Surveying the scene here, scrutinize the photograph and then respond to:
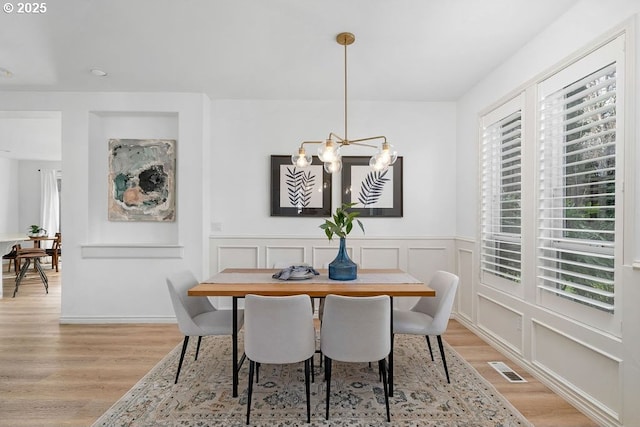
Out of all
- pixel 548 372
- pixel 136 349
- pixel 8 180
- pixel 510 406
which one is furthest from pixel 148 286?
pixel 8 180

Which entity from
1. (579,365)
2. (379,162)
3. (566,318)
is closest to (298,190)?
(379,162)

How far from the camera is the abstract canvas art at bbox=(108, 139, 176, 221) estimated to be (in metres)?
4.13

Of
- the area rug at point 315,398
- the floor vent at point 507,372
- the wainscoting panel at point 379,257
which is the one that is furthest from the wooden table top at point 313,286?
the wainscoting panel at point 379,257

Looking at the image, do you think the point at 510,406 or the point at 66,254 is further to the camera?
the point at 66,254

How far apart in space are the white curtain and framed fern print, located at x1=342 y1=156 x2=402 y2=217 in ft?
26.1

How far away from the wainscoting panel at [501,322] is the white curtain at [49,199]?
9562 millimetres

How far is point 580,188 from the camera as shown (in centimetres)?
229

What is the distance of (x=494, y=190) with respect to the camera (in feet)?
11.1

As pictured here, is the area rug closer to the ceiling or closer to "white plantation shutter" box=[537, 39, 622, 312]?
"white plantation shutter" box=[537, 39, 622, 312]

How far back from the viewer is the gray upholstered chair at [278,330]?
2023 millimetres

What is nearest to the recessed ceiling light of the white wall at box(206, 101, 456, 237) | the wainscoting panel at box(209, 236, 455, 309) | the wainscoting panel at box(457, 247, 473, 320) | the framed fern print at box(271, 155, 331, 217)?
the white wall at box(206, 101, 456, 237)

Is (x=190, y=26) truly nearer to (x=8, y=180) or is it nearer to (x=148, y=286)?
(x=148, y=286)

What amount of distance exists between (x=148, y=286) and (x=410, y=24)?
3827mm

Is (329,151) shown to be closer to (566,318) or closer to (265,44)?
(265,44)
